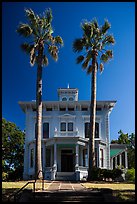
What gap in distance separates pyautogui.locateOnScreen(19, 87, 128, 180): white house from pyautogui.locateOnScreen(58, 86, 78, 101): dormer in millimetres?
3101

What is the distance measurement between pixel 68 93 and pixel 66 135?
6.47 meters

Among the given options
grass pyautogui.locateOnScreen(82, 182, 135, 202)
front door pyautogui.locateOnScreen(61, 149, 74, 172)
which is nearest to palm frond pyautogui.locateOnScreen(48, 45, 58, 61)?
front door pyautogui.locateOnScreen(61, 149, 74, 172)

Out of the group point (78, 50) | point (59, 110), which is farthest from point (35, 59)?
point (59, 110)

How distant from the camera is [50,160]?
30.5 meters

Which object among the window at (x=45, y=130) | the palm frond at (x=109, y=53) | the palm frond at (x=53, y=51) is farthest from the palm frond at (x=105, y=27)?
the window at (x=45, y=130)

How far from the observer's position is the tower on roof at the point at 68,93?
3523cm

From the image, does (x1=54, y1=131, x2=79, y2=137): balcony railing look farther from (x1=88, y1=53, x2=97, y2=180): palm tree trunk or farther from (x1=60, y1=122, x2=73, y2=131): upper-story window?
(x1=88, y1=53, x2=97, y2=180): palm tree trunk

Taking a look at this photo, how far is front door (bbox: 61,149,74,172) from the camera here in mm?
30188

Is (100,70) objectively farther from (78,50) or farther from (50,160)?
(50,160)

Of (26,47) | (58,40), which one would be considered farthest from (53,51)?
(26,47)

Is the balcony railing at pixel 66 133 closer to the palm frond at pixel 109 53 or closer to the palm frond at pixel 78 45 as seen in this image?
the palm frond at pixel 109 53

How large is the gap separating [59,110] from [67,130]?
7.42ft

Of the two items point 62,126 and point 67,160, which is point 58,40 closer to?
point 62,126

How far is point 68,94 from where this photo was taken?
3538 centimetres
